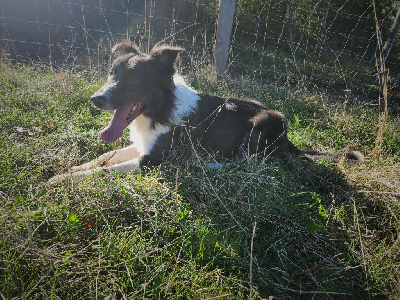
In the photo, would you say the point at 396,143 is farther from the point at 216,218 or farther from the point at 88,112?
the point at 88,112

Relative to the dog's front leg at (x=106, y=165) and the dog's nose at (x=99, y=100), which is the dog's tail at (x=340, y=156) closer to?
the dog's front leg at (x=106, y=165)

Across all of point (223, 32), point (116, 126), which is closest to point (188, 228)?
point (116, 126)

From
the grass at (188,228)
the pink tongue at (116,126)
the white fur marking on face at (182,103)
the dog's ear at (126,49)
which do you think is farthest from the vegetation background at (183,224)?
the dog's ear at (126,49)

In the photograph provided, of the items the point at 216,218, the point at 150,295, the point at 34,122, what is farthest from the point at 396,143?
the point at 34,122

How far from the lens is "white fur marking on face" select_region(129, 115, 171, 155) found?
3.22 metres

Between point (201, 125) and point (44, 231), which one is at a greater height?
point (201, 125)

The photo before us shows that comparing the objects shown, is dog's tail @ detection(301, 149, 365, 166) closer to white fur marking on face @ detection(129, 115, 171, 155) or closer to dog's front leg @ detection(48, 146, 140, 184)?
white fur marking on face @ detection(129, 115, 171, 155)

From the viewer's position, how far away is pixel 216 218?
7.45 feet

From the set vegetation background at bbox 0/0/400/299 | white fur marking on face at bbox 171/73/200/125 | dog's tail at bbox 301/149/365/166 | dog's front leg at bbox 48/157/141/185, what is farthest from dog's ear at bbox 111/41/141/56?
dog's tail at bbox 301/149/365/166

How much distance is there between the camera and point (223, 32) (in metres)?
5.41

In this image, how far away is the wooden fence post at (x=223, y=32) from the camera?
17.2 ft

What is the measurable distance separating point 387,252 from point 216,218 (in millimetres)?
1261

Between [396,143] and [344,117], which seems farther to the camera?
[344,117]

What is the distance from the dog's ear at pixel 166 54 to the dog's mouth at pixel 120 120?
0.53m
